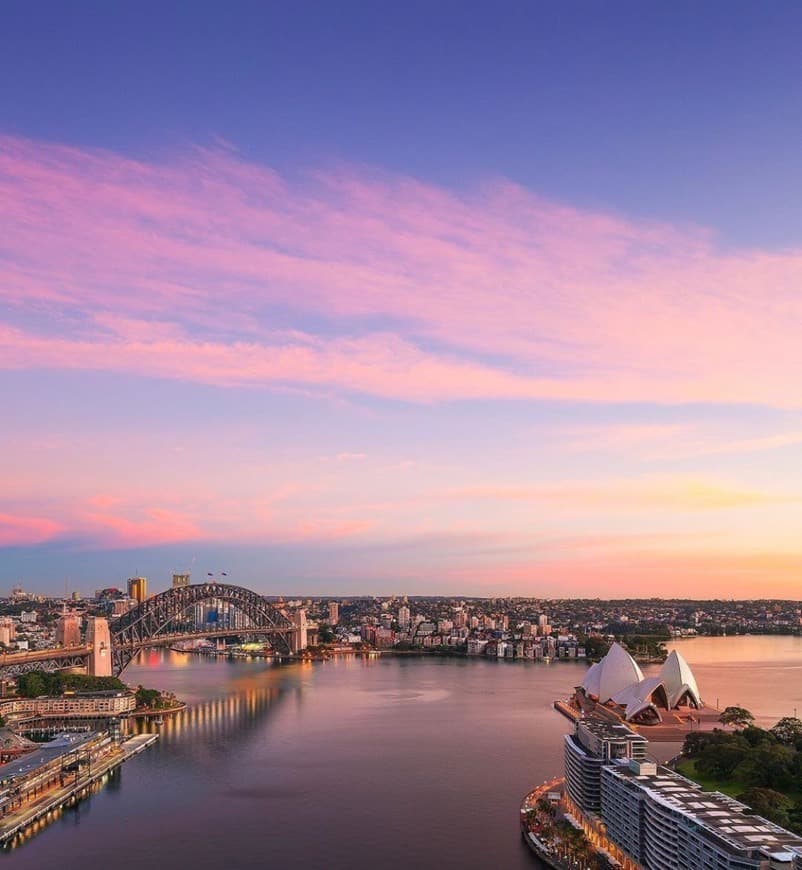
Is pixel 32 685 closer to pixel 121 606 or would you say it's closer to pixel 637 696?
pixel 637 696

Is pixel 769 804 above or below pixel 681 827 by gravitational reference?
below

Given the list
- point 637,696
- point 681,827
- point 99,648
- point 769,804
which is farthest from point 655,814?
point 99,648

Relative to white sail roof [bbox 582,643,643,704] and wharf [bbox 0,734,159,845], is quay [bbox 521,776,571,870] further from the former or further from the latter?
white sail roof [bbox 582,643,643,704]

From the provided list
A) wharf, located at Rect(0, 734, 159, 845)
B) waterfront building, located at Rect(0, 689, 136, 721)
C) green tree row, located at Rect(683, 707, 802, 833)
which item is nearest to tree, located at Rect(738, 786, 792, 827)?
green tree row, located at Rect(683, 707, 802, 833)

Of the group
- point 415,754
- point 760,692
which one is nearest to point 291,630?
point 760,692

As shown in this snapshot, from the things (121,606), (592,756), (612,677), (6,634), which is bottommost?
(612,677)

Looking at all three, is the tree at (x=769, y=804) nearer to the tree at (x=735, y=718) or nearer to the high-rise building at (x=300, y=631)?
the tree at (x=735, y=718)

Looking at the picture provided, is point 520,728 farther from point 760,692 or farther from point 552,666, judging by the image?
point 552,666

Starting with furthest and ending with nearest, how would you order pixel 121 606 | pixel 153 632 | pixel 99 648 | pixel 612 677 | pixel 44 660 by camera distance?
pixel 121 606 → pixel 153 632 → pixel 99 648 → pixel 44 660 → pixel 612 677
